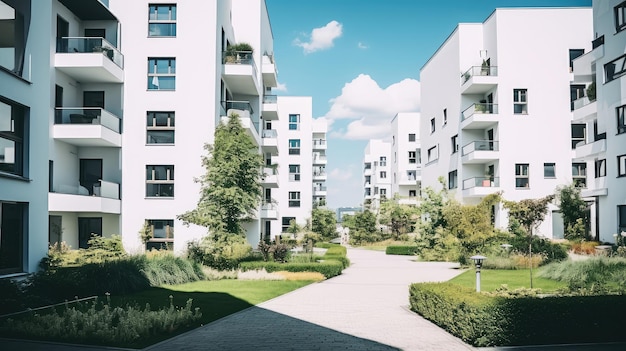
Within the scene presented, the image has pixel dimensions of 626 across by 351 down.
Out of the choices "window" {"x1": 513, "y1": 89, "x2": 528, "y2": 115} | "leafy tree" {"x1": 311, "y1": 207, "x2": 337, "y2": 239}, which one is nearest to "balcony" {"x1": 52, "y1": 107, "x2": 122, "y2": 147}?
"window" {"x1": 513, "y1": 89, "x2": 528, "y2": 115}

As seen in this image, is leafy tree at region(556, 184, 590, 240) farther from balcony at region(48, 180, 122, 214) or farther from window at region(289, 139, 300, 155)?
window at region(289, 139, 300, 155)

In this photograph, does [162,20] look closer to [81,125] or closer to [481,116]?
[81,125]

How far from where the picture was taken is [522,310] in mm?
9750

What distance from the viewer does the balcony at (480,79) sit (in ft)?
121

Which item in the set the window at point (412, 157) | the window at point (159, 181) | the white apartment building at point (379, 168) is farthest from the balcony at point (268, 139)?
the white apartment building at point (379, 168)

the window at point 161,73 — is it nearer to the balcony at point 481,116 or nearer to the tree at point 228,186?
the tree at point 228,186

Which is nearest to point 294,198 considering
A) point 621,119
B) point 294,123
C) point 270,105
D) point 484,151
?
point 294,123

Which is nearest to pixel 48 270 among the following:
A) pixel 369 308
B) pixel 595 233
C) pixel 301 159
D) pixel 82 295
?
pixel 82 295

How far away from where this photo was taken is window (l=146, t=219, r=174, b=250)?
89.0 feet

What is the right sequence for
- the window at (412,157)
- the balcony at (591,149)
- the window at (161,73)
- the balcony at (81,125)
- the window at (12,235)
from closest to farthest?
the window at (12,235), the balcony at (81,125), the window at (161,73), the balcony at (591,149), the window at (412,157)

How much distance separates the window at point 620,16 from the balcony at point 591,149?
599cm

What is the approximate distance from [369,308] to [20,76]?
12.6 metres

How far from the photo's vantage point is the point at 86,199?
24281 millimetres

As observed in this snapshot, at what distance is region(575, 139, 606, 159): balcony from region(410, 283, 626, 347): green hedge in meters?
21.1
